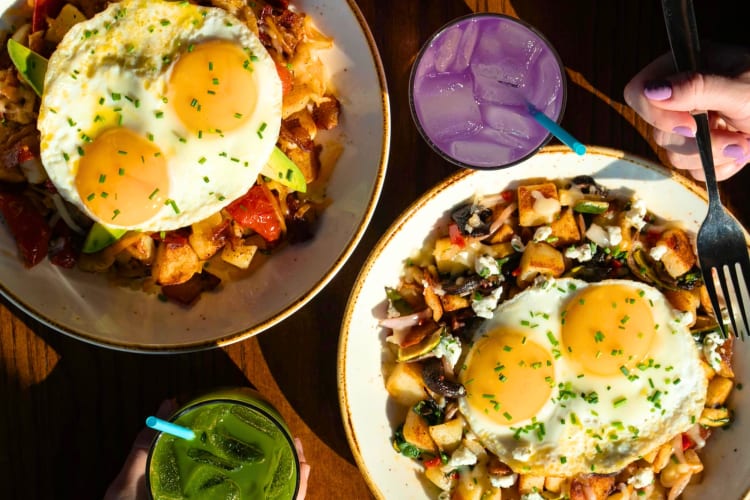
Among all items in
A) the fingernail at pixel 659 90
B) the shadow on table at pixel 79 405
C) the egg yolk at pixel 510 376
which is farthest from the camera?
the shadow on table at pixel 79 405

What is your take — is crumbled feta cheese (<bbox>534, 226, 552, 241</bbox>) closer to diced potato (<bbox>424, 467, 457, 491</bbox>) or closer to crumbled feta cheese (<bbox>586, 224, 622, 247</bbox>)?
crumbled feta cheese (<bbox>586, 224, 622, 247</bbox>)

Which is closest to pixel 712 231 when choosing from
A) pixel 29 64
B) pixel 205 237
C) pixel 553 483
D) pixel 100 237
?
pixel 553 483

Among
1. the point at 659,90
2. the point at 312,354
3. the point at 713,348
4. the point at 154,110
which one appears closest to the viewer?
the point at 659,90

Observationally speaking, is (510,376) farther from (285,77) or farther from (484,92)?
(285,77)

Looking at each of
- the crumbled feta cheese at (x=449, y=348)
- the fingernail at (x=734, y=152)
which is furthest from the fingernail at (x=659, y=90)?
the crumbled feta cheese at (x=449, y=348)

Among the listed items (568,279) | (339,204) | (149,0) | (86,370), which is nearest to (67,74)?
(149,0)

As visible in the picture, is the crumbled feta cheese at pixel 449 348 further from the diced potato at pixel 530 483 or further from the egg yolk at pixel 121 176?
the egg yolk at pixel 121 176
